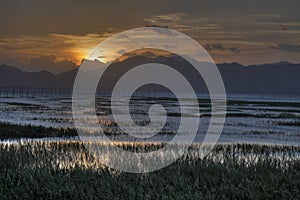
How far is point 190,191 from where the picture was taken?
39.7 feet

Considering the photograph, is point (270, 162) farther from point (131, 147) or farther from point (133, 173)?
point (131, 147)

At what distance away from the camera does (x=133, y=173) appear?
14.8 m

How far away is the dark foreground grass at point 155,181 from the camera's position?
12.0 m

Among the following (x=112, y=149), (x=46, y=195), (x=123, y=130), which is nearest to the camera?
(x=46, y=195)

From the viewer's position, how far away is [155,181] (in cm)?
1332

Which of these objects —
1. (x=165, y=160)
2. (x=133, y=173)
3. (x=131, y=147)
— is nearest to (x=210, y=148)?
(x=131, y=147)

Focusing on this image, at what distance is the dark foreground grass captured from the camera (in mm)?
11984

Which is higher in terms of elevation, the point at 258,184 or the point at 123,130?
the point at 258,184

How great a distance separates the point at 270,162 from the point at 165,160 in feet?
14.6

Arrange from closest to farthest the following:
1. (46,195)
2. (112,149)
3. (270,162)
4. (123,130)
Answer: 1. (46,195)
2. (270,162)
3. (112,149)
4. (123,130)

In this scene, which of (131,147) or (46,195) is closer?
(46,195)

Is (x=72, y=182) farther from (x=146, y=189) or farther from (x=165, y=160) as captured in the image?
(x=165, y=160)

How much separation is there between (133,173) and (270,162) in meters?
5.99

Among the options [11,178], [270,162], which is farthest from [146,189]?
[270,162]
